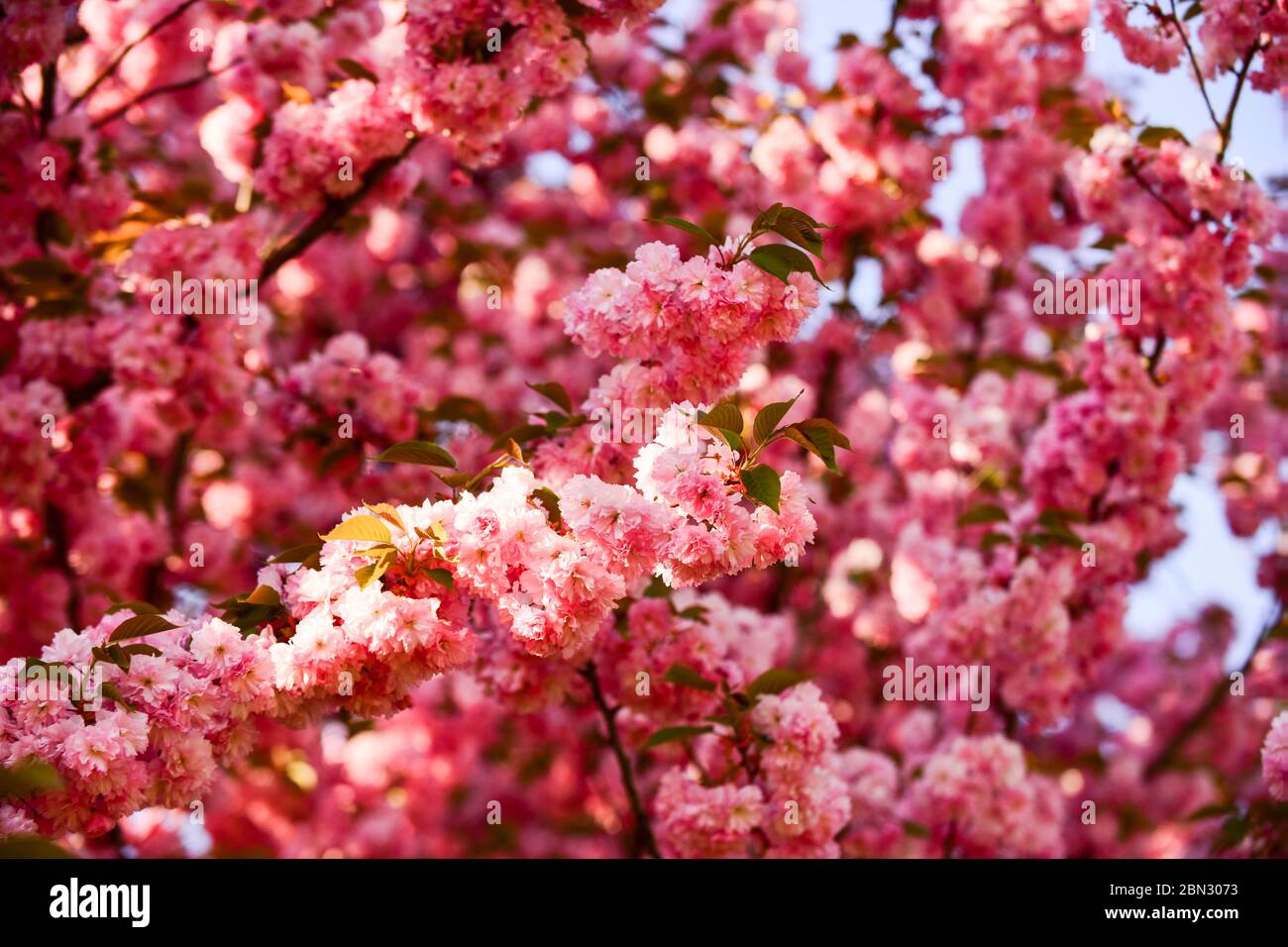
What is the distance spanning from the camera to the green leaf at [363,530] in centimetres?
232

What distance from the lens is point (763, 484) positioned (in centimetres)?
229

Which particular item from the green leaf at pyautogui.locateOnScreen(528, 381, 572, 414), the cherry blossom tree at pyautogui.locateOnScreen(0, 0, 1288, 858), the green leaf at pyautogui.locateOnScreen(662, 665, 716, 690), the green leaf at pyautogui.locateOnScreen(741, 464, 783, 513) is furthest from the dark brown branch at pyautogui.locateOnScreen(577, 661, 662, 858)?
the green leaf at pyautogui.locateOnScreen(741, 464, 783, 513)

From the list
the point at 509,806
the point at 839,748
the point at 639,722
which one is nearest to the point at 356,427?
the point at 639,722

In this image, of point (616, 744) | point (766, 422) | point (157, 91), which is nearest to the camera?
point (766, 422)

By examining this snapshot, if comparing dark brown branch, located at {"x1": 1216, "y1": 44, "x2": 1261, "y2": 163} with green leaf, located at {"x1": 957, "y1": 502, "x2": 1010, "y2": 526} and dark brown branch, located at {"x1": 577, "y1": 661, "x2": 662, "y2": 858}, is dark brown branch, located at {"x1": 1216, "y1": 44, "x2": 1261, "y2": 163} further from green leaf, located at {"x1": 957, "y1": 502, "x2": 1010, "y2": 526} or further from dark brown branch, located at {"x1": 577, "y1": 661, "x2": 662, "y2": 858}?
dark brown branch, located at {"x1": 577, "y1": 661, "x2": 662, "y2": 858}

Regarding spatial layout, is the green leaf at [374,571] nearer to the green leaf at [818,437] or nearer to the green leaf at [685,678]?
the green leaf at [818,437]

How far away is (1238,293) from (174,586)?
415cm

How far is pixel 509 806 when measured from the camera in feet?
24.5

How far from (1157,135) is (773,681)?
2.05m

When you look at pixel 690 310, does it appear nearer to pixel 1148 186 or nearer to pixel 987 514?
pixel 987 514

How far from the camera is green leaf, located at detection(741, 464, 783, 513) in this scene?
227 cm

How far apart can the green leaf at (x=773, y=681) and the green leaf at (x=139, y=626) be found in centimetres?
140

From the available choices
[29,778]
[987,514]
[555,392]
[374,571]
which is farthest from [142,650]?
[987,514]
